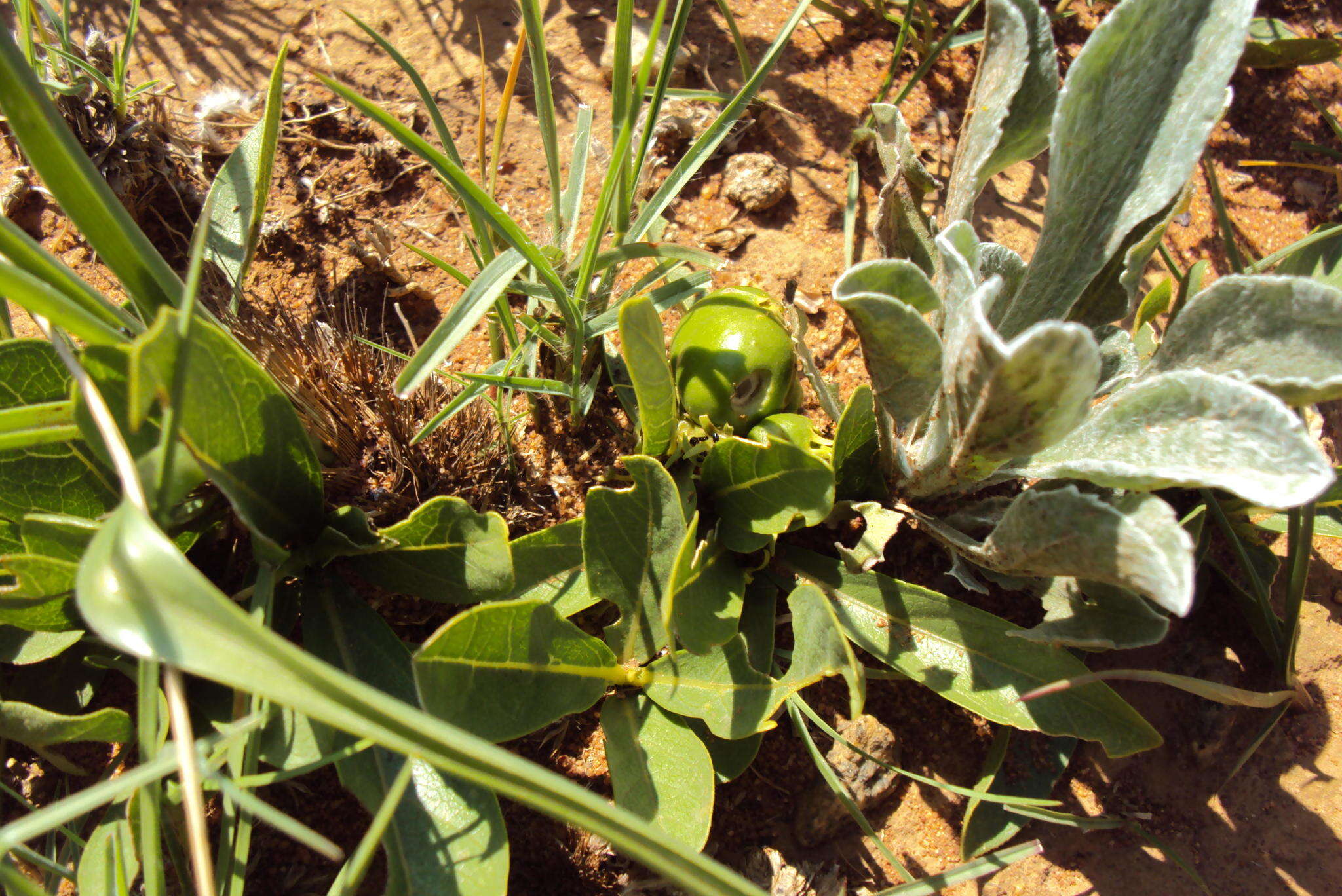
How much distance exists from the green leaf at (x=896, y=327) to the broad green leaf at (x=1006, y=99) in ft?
0.74

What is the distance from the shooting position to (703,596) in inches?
54.0

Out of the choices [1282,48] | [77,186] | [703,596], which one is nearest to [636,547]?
[703,596]

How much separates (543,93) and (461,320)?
45 cm

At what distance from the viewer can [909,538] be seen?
5.62 ft

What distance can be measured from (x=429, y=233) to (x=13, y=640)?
1174 millimetres

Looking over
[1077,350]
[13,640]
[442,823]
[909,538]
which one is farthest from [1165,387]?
[13,640]

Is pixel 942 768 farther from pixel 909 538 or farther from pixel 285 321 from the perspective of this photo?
pixel 285 321

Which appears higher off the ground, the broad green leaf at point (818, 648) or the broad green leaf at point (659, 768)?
the broad green leaf at point (818, 648)

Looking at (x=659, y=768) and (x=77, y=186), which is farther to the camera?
(x=659, y=768)

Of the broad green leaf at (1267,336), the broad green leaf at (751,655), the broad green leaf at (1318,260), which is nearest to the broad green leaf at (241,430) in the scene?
the broad green leaf at (751,655)

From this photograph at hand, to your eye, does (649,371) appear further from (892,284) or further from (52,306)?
(52,306)

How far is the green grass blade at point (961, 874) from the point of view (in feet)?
4.24

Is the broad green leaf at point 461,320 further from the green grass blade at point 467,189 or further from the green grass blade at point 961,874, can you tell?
the green grass blade at point 961,874

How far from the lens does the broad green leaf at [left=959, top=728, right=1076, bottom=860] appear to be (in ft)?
4.88
